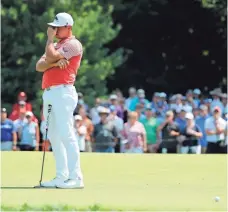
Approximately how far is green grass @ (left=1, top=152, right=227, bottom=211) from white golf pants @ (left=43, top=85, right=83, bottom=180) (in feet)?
1.11

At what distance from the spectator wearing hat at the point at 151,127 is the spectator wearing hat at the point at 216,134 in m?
1.14

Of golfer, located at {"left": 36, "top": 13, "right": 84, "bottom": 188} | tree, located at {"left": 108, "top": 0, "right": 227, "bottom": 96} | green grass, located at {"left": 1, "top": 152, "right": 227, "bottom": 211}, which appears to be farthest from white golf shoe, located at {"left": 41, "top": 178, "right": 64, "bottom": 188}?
tree, located at {"left": 108, "top": 0, "right": 227, "bottom": 96}

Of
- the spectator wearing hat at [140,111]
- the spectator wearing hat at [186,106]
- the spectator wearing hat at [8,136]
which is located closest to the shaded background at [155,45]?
the spectator wearing hat at [186,106]

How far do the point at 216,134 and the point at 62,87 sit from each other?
10865 millimetres

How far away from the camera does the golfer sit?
12.6m

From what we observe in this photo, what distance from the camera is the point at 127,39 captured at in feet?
120

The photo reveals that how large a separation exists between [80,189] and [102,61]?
19.2 metres

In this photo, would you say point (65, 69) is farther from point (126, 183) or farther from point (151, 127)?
point (151, 127)

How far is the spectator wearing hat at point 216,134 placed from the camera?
906 inches

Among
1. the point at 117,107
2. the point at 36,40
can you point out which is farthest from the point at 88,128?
the point at 36,40

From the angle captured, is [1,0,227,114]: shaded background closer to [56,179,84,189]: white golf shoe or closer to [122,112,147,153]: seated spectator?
[122,112,147,153]: seated spectator

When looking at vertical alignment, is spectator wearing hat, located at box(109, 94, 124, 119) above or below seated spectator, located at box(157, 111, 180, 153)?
above

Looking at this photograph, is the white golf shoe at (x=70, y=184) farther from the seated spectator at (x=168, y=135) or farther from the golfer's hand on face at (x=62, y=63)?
the seated spectator at (x=168, y=135)

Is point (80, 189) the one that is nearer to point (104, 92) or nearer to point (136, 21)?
point (104, 92)
